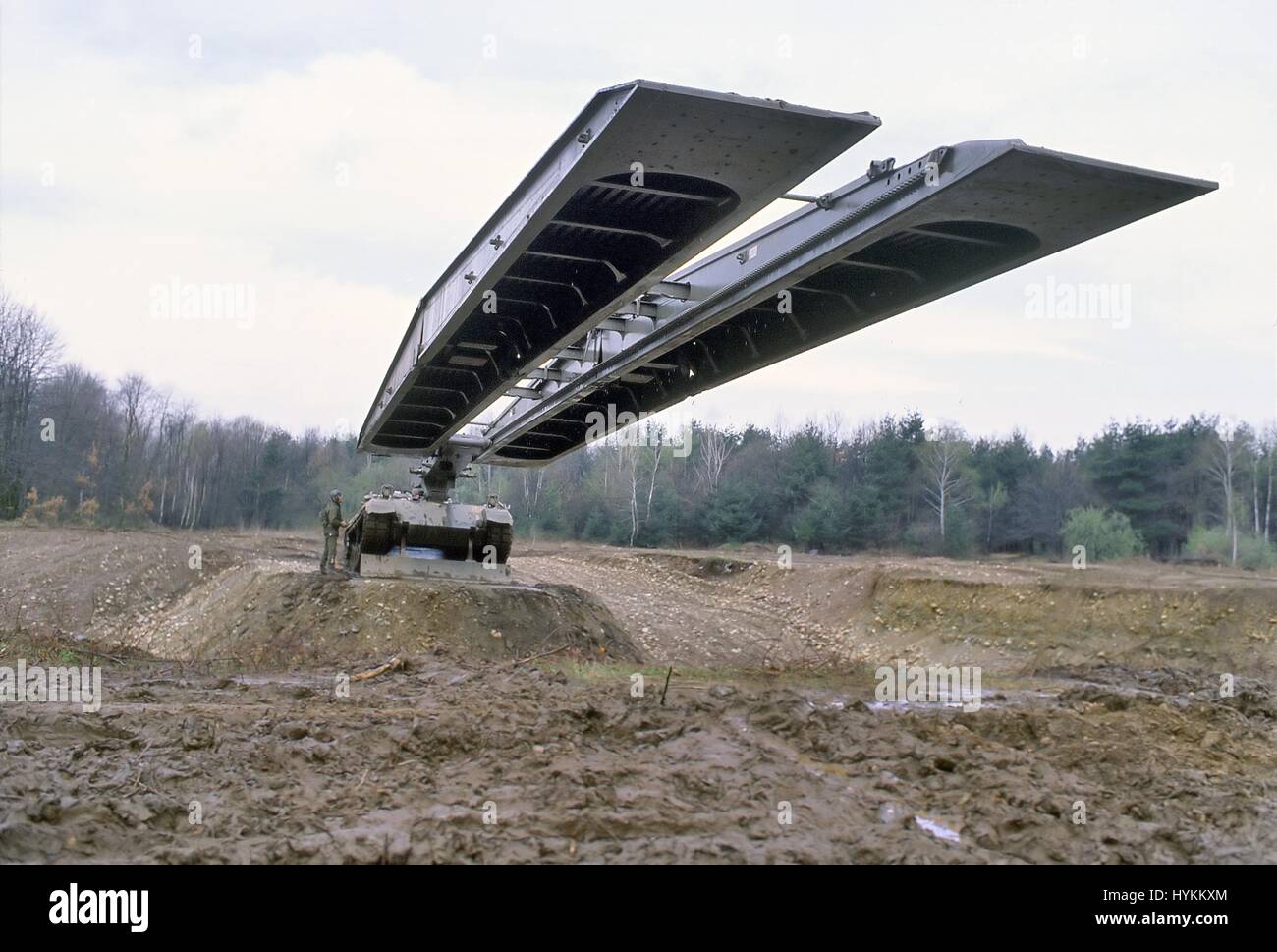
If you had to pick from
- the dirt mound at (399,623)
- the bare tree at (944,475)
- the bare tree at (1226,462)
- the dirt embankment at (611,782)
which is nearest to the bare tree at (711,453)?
the bare tree at (944,475)

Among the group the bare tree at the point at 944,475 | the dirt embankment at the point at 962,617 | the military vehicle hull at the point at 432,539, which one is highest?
the bare tree at the point at 944,475

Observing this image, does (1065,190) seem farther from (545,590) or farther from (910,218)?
(545,590)

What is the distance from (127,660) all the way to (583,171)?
881 cm

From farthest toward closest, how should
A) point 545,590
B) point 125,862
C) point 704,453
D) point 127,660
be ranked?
point 704,453, point 545,590, point 127,660, point 125,862

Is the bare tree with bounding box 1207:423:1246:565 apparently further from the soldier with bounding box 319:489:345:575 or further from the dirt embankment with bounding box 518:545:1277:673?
the soldier with bounding box 319:489:345:575

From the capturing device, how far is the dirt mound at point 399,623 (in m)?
14.1

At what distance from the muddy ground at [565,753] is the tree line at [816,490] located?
1726 centimetres

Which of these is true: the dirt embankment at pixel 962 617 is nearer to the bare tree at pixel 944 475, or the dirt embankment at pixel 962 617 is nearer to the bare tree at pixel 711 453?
the bare tree at pixel 944 475

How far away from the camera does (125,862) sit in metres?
4.76

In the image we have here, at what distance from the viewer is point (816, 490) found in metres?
39.9

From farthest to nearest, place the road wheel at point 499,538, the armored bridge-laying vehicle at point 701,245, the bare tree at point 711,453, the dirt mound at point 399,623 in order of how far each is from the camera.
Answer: the bare tree at point 711,453 < the road wheel at point 499,538 < the dirt mound at point 399,623 < the armored bridge-laying vehicle at point 701,245

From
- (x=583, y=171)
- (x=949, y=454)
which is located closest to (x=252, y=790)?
(x=583, y=171)

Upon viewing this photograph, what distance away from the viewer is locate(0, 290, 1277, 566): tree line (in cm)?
3650

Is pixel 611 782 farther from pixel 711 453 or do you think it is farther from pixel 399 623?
pixel 711 453
